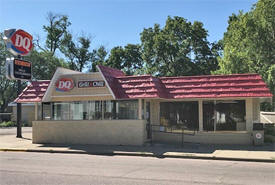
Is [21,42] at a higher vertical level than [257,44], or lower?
lower

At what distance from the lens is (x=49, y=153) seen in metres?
15.6

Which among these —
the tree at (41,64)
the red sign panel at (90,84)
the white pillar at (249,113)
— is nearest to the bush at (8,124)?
the tree at (41,64)

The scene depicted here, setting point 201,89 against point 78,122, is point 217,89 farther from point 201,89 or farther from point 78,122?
point 78,122

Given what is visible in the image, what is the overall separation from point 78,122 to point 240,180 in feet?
38.9

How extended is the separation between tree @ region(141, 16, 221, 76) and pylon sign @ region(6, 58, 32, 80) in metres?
24.8

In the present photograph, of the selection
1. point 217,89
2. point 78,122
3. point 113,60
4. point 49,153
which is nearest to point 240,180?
point 217,89

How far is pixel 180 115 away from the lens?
18.7 metres

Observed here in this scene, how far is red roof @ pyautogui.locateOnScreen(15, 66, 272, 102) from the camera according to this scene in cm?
1681

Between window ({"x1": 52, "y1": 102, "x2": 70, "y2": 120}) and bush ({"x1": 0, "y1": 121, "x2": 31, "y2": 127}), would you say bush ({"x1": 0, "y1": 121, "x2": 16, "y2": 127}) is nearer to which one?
bush ({"x1": 0, "y1": 121, "x2": 31, "y2": 127})

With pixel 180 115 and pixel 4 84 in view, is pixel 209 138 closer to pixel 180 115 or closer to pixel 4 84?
pixel 180 115

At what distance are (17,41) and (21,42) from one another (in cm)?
35

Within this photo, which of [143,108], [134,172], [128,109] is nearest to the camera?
[134,172]

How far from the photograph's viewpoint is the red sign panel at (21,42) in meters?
20.1

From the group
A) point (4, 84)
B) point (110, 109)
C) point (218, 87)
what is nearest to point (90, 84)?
point (110, 109)
